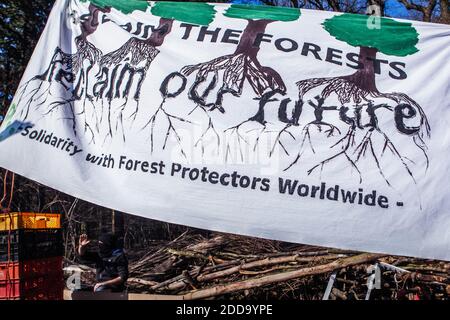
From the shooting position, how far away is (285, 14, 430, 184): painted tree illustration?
346cm

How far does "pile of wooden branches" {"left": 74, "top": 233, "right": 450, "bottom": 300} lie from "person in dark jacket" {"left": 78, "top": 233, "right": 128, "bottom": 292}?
1476mm

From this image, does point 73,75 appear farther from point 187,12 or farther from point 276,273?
point 276,273

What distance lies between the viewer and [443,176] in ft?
11.0

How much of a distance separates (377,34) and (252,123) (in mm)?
1075

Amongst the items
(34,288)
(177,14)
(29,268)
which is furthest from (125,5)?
(34,288)

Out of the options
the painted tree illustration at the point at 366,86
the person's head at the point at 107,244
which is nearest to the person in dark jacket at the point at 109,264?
the person's head at the point at 107,244

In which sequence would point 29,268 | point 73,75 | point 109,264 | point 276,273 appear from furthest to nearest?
point 276,273 → point 109,264 → point 29,268 → point 73,75

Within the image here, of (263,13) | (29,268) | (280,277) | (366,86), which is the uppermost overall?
(263,13)

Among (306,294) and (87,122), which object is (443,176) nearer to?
(87,122)

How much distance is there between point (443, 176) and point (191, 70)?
69.4 inches

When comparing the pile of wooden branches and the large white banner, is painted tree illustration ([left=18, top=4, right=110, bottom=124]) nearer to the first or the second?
the large white banner

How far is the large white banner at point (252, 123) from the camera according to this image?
339 cm

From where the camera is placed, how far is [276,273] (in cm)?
669

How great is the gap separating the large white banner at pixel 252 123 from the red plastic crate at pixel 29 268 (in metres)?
1.00
